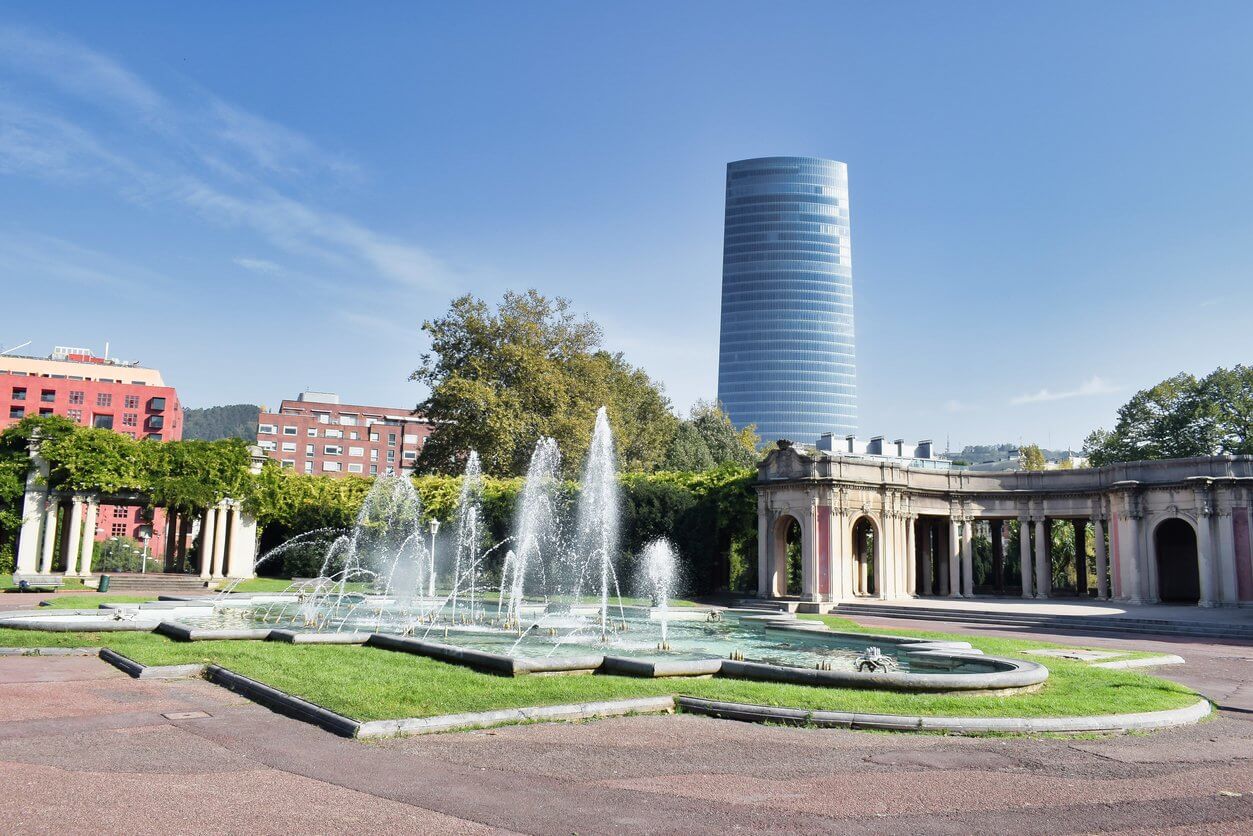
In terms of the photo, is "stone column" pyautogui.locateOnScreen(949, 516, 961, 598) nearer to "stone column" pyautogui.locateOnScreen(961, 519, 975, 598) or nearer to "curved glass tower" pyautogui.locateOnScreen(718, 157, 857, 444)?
"stone column" pyautogui.locateOnScreen(961, 519, 975, 598)

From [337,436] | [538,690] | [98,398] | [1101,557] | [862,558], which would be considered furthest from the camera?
[337,436]

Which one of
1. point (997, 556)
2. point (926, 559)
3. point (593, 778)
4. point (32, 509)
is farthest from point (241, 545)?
point (593, 778)

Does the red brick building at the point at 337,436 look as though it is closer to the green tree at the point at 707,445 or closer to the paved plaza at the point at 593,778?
the green tree at the point at 707,445

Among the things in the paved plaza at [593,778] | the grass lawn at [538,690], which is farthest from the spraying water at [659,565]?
the paved plaza at [593,778]

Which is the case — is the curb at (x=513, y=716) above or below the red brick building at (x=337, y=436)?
below

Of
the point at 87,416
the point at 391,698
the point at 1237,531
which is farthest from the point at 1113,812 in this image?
the point at 87,416

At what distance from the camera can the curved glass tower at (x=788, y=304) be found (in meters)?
A: 181

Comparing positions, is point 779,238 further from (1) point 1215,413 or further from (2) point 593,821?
(2) point 593,821

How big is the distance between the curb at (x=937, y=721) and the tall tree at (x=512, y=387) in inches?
1445

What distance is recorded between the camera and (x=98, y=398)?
96.4m

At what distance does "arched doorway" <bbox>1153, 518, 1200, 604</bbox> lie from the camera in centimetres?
4250

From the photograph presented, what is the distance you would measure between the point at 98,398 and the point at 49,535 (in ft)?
207

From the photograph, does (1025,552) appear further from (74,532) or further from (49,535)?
(49,535)

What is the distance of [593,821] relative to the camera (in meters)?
6.81
